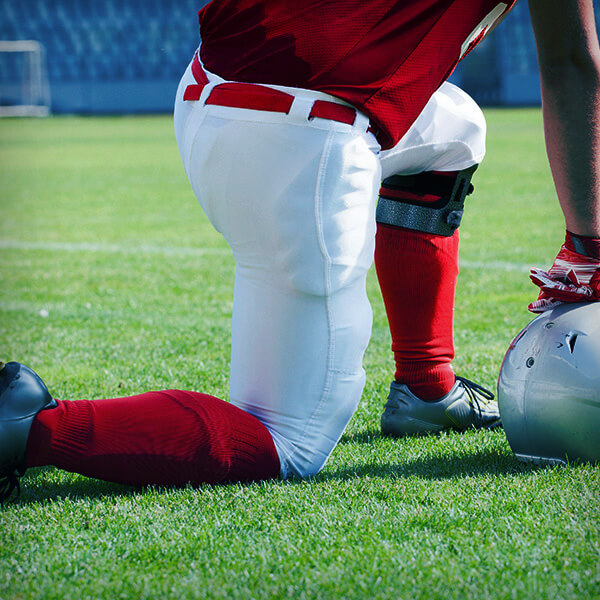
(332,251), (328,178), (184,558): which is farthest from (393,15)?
(184,558)

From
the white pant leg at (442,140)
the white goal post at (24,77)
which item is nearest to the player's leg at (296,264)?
the white pant leg at (442,140)

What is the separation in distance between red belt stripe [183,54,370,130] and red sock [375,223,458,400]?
66 cm

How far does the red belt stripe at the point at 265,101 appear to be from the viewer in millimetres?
1966

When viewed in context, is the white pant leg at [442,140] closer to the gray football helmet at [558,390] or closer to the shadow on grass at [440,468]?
the gray football helmet at [558,390]

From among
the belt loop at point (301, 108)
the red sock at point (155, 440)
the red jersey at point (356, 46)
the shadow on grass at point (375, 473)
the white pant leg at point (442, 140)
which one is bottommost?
the shadow on grass at point (375, 473)

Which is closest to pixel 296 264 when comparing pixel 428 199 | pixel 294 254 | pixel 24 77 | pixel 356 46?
pixel 294 254

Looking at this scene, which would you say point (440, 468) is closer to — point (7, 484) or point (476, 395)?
point (476, 395)

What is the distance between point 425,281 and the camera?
102 inches

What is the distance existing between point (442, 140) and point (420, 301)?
1.56 feet

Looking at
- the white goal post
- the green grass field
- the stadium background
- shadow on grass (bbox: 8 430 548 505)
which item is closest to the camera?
the green grass field

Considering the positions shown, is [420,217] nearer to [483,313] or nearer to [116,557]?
[116,557]

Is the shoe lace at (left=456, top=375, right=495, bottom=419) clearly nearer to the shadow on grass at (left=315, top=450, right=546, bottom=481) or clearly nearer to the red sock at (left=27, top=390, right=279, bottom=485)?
the shadow on grass at (left=315, top=450, right=546, bottom=481)

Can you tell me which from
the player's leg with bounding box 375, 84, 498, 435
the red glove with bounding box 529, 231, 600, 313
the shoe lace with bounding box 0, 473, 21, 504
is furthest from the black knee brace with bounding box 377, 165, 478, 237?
the shoe lace with bounding box 0, 473, 21, 504

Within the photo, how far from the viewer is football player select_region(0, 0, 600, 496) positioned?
1.96m
